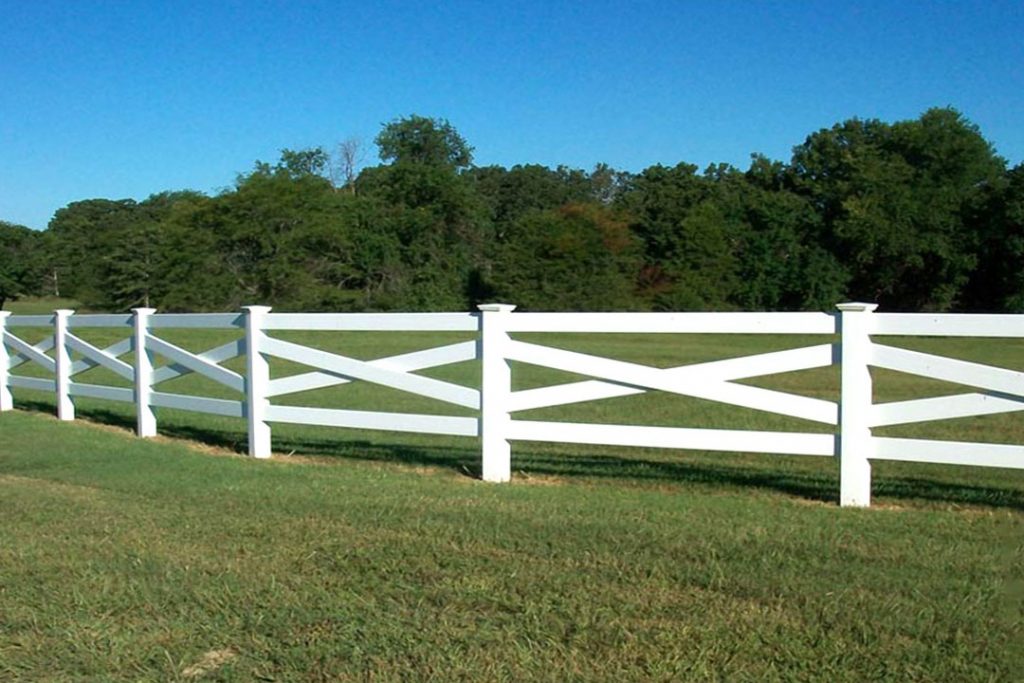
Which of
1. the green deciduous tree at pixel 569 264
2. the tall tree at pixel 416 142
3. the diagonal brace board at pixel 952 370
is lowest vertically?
the diagonal brace board at pixel 952 370

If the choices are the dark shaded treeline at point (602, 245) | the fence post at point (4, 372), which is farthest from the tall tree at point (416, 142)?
the fence post at point (4, 372)

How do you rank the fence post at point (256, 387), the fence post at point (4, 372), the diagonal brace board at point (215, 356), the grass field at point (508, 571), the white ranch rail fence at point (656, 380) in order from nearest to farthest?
the grass field at point (508, 571) < the white ranch rail fence at point (656, 380) < the fence post at point (256, 387) < the diagonal brace board at point (215, 356) < the fence post at point (4, 372)

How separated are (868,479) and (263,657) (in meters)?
4.68

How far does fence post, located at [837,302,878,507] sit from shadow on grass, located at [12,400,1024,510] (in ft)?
0.88

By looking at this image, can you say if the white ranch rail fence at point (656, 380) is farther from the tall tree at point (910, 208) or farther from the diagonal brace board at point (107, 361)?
the tall tree at point (910, 208)

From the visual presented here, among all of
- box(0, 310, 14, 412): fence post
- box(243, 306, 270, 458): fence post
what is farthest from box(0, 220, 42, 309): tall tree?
box(243, 306, 270, 458): fence post

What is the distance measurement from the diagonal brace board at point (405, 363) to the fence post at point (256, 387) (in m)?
0.11

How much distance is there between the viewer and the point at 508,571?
5.69 m

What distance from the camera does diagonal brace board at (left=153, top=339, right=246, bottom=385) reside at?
11.0 m

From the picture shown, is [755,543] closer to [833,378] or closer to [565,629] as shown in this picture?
[565,629]

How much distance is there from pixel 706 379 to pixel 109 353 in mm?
8339

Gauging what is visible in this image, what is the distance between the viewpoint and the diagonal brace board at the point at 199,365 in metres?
11.0

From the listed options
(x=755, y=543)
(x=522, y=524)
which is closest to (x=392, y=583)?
(x=522, y=524)

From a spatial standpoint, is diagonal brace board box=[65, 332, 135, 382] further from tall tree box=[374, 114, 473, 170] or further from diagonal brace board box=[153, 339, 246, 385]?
tall tree box=[374, 114, 473, 170]
